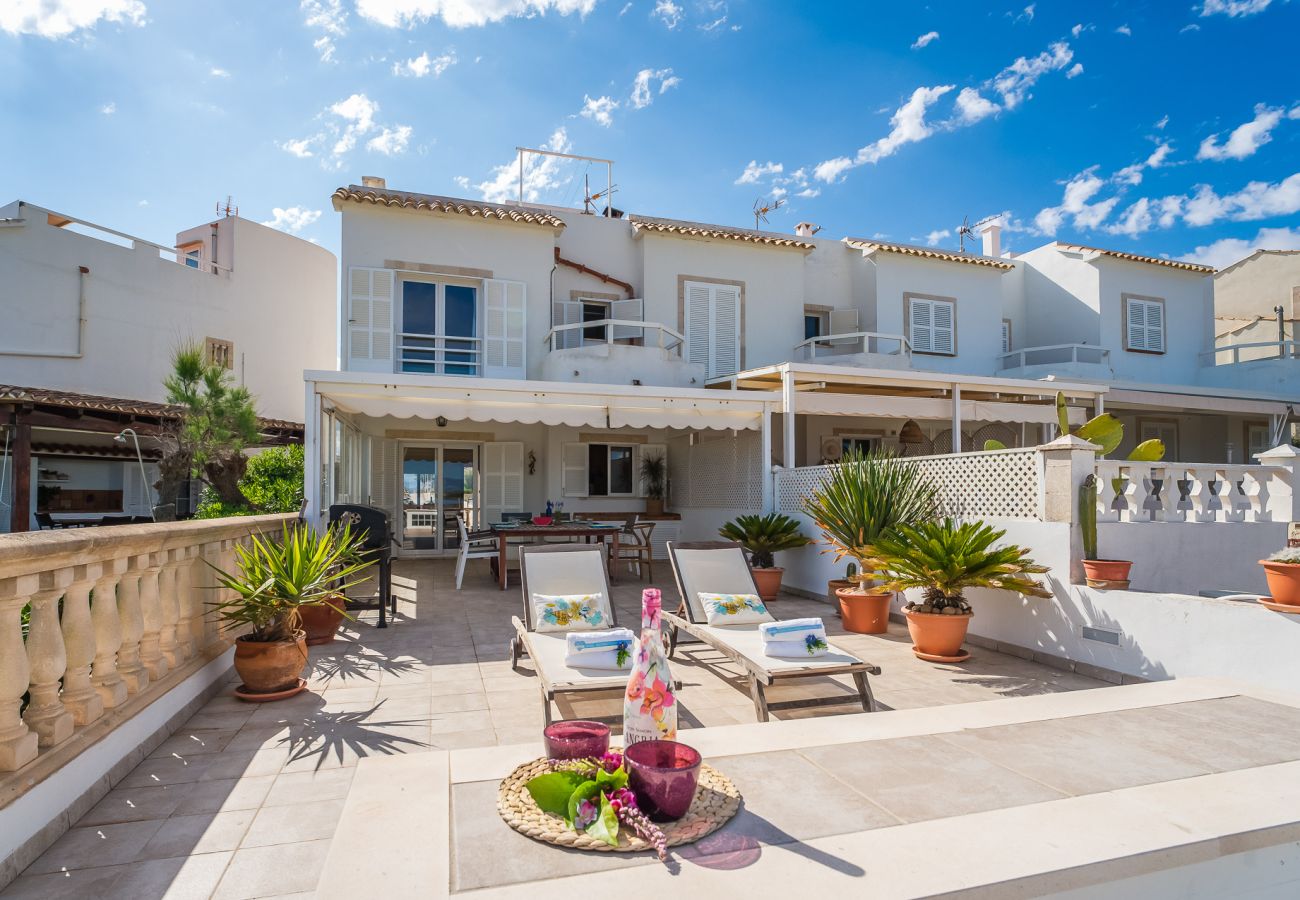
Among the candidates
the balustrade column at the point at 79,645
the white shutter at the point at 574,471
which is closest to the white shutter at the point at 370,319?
the white shutter at the point at 574,471

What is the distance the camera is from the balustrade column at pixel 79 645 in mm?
3439

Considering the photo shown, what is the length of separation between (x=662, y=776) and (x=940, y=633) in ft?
16.8

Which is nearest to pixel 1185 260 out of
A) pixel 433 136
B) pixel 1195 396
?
pixel 1195 396

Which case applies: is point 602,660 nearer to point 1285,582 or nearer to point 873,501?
point 873,501

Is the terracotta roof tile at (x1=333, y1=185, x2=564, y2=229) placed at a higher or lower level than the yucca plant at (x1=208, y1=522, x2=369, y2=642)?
higher

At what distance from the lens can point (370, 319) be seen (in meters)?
13.7

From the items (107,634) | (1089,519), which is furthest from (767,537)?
(107,634)

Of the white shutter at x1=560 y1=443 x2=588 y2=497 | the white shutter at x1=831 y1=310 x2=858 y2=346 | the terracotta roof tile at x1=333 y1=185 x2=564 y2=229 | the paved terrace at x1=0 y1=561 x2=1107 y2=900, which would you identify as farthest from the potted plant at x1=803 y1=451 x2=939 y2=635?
the white shutter at x1=831 y1=310 x2=858 y2=346

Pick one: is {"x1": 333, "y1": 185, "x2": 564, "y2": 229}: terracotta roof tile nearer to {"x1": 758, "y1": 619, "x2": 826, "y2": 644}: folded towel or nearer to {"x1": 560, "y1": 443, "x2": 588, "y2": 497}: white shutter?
{"x1": 560, "y1": 443, "x2": 588, "y2": 497}: white shutter

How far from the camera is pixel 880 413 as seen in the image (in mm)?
13383

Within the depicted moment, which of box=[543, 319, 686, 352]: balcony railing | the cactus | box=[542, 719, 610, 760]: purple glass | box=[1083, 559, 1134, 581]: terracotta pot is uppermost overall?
box=[543, 319, 686, 352]: balcony railing

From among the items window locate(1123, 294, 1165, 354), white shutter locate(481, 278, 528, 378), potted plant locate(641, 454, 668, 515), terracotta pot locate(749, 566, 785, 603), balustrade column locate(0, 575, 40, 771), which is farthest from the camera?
window locate(1123, 294, 1165, 354)

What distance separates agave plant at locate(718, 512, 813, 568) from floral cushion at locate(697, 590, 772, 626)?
3.80 m

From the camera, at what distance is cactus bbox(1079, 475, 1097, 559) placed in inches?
258
